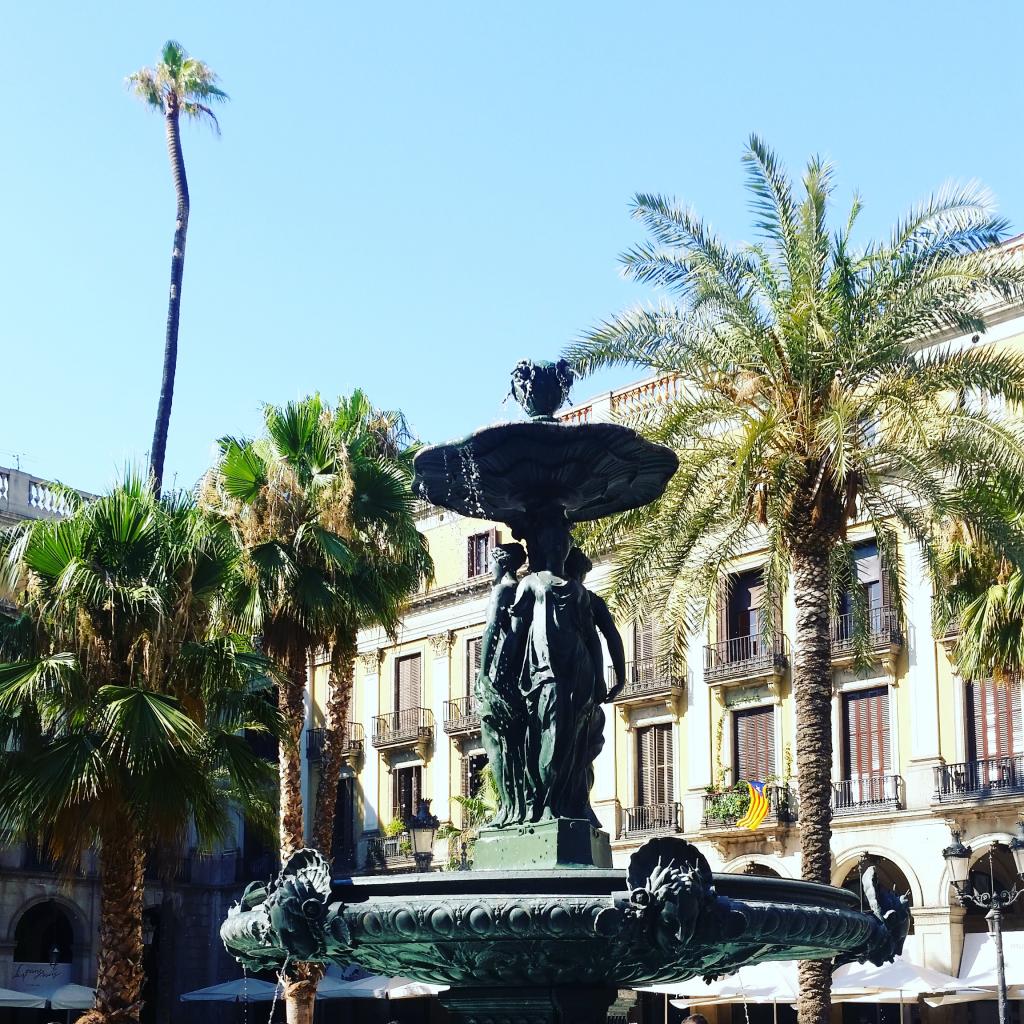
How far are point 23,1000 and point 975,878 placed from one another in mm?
18741

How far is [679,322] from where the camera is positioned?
61.7ft

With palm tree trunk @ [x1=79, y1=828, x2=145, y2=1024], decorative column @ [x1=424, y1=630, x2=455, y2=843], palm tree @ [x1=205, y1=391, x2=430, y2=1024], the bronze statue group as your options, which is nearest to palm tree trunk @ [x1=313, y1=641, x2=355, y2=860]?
palm tree @ [x1=205, y1=391, x2=430, y2=1024]

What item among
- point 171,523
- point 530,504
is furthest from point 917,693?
point 530,504

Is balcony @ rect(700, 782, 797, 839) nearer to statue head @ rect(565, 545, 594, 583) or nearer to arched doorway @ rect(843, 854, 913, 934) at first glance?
arched doorway @ rect(843, 854, 913, 934)

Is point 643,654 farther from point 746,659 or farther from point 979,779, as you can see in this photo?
point 979,779

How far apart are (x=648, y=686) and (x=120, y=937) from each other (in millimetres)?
21244

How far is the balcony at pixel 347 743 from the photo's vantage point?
44.2m

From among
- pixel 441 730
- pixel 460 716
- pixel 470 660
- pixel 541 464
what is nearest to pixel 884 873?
pixel 460 716

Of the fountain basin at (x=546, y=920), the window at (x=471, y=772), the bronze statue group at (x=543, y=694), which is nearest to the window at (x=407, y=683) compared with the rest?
the window at (x=471, y=772)

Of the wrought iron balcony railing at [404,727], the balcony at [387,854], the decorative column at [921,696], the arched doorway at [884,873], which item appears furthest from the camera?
the wrought iron balcony railing at [404,727]

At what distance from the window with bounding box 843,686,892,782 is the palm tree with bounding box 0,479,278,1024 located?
16.9 meters

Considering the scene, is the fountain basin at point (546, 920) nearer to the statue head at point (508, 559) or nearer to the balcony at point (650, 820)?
the statue head at point (508, 559)

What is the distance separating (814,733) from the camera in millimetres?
18281

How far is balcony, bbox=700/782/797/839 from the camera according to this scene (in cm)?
3428
